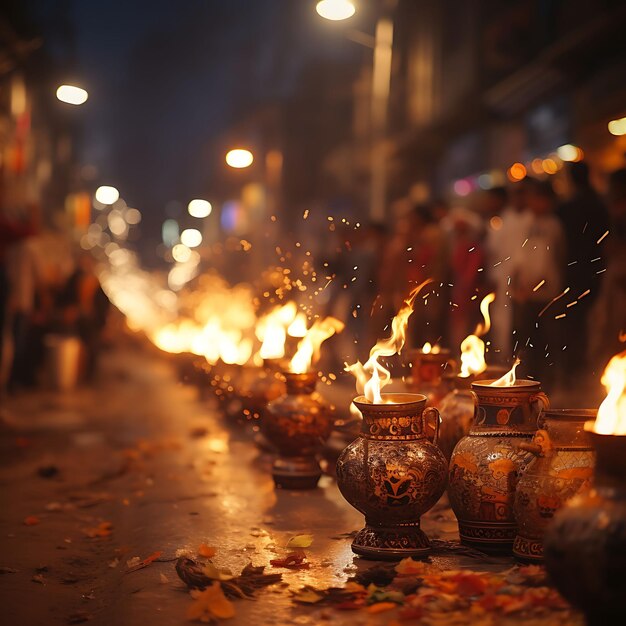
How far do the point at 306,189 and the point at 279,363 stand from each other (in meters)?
43.9

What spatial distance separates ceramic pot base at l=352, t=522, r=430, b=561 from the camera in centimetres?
473

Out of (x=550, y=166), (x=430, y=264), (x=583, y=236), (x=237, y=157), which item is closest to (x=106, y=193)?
(x=237, y=157)

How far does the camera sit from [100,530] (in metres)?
6.17

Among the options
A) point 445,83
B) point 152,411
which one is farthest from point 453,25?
point 152,411

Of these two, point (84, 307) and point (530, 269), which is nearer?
point (530, 269)

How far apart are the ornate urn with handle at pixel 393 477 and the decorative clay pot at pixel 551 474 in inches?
18.5

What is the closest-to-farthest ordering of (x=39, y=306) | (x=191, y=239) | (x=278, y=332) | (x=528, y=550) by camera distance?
(x=528, y=550) < (x=278, y=332) < (x=39, y=306) < (x=191, y=239)

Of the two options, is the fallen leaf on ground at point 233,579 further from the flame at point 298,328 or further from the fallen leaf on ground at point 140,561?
the flame at point 298,328

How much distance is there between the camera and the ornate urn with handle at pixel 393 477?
469 centimetres

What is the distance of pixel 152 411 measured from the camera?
1399 centimetres

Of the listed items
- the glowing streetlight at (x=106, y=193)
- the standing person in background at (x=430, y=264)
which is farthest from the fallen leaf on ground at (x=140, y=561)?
the glowing streetlight at (x=106, y=193)

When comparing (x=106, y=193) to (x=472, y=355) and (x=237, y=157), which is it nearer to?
(x=237, y=157)

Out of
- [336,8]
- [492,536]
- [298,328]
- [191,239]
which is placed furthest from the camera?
[191,239]

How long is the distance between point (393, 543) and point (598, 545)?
70.5 inches
